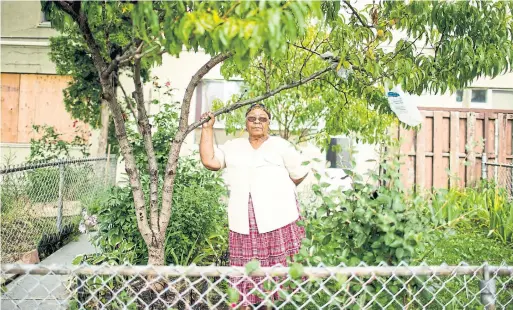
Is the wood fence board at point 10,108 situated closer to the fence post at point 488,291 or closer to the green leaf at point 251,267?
the green leaf at point 251,267

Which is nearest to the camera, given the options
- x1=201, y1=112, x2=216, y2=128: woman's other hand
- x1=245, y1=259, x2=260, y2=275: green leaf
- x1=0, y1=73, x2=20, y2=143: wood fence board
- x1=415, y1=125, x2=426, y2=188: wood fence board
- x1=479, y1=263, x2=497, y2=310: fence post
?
x1=245, y1=259, x2=260, y2=275: green leaf

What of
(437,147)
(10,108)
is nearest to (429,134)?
(437,147)

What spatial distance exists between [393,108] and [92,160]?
16.3ft

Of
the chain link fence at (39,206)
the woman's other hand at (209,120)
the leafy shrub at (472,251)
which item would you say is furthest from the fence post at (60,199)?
the leafy shrub at (472,251)

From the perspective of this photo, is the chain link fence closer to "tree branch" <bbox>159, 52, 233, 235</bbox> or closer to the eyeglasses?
"tree branch" <bbox>159, 52, 233, 235</bbox>

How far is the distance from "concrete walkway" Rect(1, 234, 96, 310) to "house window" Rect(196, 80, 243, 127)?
4.77 m

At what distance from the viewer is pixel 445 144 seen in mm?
9172

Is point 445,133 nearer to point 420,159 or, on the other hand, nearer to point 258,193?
point 420,159

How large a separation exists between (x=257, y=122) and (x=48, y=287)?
2298 mm

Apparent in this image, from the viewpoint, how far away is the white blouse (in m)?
3.10

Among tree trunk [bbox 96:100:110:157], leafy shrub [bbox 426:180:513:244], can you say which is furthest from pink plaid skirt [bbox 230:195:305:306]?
tree trunk [bbox 96:100:110:157]

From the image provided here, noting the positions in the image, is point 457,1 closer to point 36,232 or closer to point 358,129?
point 358,129

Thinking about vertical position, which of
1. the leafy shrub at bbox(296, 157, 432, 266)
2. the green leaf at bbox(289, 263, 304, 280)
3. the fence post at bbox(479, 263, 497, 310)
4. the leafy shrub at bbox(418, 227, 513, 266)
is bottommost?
the leafy shrub at bbox(418, 227, 513, 266)

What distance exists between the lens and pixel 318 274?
5.49ft
